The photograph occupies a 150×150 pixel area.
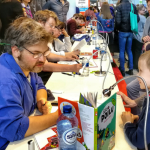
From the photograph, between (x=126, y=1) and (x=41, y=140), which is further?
(x=126, y=1)

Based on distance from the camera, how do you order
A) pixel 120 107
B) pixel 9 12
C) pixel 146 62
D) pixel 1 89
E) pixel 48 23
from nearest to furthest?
pixel 1 89, pixel 146 62, pixel 120 107, pixel 48 23, pixel 9 12


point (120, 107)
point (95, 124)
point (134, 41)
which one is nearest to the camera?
point (95, 124)

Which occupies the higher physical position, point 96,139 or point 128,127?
point 96,139

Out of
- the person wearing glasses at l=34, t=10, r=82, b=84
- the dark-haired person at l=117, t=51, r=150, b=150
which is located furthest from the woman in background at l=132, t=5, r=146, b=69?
the dark-haired person at l=117, t=51, r=150, b=150

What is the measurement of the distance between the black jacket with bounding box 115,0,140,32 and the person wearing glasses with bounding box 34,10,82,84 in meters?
1.83

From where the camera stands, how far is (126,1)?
3537 millimetres

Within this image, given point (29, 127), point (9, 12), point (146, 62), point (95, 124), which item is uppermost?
point (9, 12)

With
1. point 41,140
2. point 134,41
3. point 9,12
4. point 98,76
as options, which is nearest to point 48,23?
point 9,12

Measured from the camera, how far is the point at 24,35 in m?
0.98

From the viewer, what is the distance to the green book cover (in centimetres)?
72

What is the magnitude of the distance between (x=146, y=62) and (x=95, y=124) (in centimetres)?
52

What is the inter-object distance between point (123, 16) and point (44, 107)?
3142mm

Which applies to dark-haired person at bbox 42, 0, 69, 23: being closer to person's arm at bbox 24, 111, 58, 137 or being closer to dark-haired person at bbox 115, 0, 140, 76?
dark-haired person at bbox 115, 0, 140, 76

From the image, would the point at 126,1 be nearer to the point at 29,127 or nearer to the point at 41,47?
the point at 41,47
